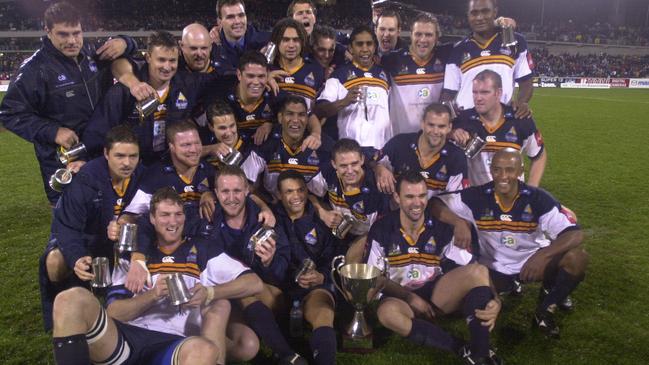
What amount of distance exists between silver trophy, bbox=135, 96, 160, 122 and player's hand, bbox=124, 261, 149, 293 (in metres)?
1.40

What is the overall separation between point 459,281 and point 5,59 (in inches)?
1348

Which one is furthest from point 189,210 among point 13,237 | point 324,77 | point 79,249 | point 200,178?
point 13,237

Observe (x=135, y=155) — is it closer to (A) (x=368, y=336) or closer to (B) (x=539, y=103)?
(A) (x=368, y=336)

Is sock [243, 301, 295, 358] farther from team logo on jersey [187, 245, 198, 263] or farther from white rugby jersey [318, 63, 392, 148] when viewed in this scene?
white rugby jersey [318, 63, 392, 148]

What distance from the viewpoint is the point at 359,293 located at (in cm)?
311

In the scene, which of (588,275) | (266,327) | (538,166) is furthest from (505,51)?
(266,327)

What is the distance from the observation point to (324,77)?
4645 millimetres

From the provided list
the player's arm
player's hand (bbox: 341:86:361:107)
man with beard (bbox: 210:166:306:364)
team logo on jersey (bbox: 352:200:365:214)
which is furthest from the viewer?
the player's arm

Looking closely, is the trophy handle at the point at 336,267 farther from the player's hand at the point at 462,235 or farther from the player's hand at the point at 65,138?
the player's hand at the point at 65,138

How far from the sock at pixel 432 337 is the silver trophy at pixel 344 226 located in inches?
31.7

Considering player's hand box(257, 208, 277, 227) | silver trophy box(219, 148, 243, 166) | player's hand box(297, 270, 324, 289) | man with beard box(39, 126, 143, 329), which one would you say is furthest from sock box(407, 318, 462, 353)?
man with beard box(39, 126, 143, 329)

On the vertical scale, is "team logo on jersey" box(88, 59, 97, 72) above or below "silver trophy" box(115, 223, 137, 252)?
above

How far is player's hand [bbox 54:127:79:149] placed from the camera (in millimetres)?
3633

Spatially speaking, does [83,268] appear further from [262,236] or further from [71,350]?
[262,236]
